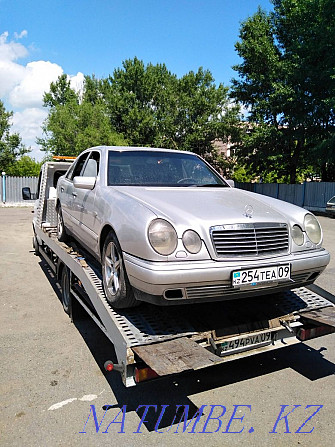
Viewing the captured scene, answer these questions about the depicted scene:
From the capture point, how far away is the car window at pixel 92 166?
426cm

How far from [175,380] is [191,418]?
1.93 feet

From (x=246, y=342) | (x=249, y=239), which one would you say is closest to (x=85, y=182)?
(x=249, y=239)

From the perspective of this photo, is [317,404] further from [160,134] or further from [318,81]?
[160,134]

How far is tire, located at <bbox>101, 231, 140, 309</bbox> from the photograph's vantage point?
3035 millimetres

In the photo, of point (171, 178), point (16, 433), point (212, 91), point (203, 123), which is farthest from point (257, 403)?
point (212, 91)

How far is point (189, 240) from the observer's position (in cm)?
274

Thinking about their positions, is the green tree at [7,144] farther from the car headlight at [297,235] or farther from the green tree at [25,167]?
the car headlight at [297,235]

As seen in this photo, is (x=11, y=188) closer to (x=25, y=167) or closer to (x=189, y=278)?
(x=25, y=167)

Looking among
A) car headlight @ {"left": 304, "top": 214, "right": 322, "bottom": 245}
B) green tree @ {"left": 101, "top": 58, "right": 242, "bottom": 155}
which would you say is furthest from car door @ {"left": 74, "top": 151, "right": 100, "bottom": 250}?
green tree @ {"left": 101, "top": 58, "right": 242, "bottom": 155}

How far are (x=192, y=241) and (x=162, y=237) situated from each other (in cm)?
22

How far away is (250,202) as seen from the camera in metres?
3.42

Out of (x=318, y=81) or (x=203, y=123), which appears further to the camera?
(x=203, y=123)

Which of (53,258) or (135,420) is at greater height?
(53,258)

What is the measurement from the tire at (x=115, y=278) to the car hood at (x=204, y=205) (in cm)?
48
